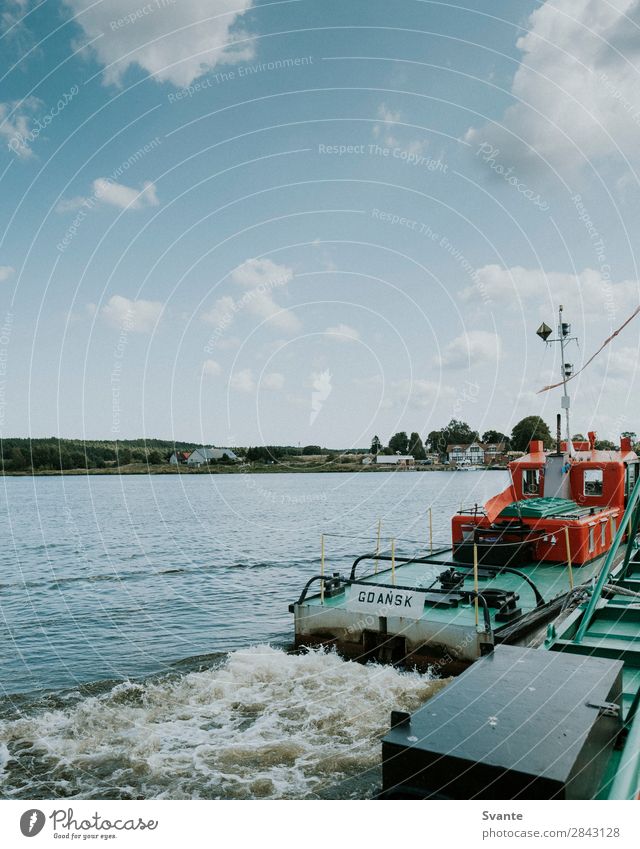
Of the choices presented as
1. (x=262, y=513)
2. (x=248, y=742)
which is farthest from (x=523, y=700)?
(x=262, y=513)

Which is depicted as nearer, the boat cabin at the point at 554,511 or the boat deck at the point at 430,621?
the boat deck at the point at 430,621

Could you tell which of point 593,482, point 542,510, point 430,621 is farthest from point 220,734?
point 593,482

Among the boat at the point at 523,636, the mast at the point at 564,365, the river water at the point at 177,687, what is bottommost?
the river water at the point at 177,687

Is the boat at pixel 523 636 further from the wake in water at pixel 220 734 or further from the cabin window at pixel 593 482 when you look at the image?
the wake in water at pixel 220 734

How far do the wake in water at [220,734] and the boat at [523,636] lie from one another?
973 mm

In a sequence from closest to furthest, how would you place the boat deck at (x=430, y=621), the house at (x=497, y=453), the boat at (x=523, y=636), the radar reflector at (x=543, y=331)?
1. the boat at (x=523, y=636)
2. the boat deck at (x=430, y=621)
3. the radar reflector at (x=543, y=331)
4. the house at (x=497, y=453)

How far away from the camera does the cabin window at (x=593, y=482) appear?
1959 centimetres

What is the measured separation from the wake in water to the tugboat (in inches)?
26.3

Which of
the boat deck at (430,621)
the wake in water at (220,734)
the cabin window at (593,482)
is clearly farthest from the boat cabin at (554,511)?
the wake in water at (220,734)

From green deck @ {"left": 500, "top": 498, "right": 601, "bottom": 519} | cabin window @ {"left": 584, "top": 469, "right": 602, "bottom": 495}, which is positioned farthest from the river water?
cabin window @ {"left": 584, "top": 469, "right": 602, "bottom": 495}

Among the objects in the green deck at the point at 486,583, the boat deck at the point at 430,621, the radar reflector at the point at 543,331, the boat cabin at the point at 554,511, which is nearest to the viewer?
the boat deck at the point at 430,621

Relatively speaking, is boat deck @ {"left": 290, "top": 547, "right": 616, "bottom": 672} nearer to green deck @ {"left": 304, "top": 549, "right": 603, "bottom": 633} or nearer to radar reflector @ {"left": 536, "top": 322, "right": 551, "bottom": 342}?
green deck @ {"left": 304, "top": 549, "right": 603, "bottom": 633}

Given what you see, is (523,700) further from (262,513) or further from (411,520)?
(262,513)

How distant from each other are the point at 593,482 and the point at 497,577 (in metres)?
5.84
